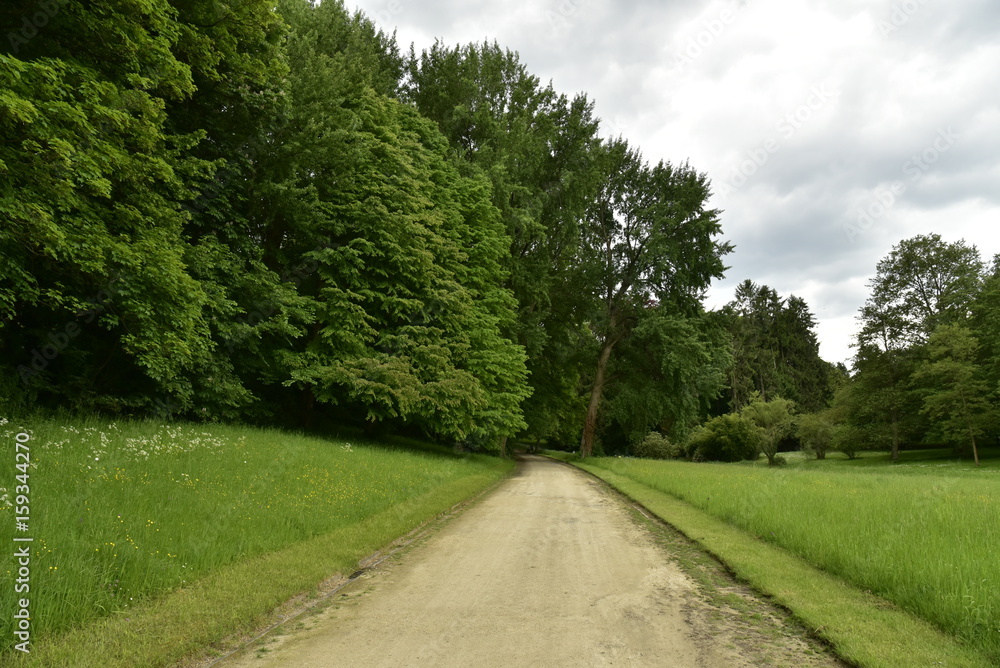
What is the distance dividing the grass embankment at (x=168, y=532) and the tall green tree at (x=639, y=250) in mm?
25544

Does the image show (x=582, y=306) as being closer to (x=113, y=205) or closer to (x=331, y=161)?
(x=331, y=161)

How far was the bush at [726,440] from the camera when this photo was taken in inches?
1722

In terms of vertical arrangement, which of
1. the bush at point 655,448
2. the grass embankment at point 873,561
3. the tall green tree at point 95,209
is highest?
the tall green tree at point 95,209

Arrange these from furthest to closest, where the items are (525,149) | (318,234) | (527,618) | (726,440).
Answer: (726,440), (525,149), (318,234), (527,618)

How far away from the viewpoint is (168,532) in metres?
6.11

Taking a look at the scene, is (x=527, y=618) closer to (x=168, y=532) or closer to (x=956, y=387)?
(x=168, y=532)

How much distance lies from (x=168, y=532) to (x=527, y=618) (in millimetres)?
4568

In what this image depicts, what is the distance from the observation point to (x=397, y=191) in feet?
66.1

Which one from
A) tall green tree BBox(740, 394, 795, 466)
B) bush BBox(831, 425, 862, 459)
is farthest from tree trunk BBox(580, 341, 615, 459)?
bush BBox(831, 425, 862, 459)

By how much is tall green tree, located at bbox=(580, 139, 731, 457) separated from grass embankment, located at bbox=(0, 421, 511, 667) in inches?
1006

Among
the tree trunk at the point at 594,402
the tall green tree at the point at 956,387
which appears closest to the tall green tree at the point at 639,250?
the tree trunk at the point at 594,402

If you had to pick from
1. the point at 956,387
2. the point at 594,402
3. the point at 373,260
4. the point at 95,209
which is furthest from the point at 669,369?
the point at 95,209

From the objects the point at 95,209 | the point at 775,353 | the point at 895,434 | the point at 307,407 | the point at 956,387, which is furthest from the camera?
the point at 775,353

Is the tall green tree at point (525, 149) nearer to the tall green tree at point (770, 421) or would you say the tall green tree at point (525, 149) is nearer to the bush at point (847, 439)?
the tall green tree at point (770, 421)
